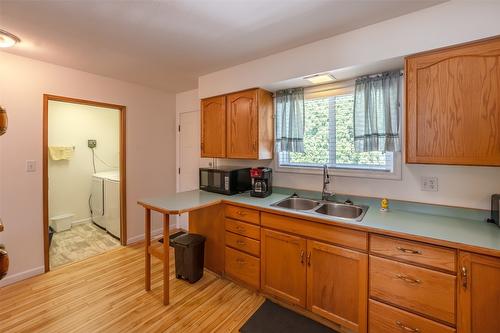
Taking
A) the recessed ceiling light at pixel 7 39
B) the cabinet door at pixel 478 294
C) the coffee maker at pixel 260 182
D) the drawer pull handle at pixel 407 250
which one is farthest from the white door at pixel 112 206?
the cabinet door at pixel 478 294

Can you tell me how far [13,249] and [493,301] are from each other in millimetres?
3903

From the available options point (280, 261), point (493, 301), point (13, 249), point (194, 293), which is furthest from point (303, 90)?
point (13, 249)

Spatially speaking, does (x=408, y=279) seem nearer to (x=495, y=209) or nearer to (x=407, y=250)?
(x=407, y=250)

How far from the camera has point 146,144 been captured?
354 cm

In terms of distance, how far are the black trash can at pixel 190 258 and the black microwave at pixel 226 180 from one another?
1.92 feet

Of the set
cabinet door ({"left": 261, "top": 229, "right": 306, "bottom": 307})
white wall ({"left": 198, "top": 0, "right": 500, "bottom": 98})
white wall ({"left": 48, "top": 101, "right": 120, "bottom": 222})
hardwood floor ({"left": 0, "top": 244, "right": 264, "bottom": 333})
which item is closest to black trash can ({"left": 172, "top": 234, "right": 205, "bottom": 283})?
hardwood floor ({"left": 0, "top": 244, "right": 264, "bottom": 333})

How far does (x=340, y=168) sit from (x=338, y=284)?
3.57ft

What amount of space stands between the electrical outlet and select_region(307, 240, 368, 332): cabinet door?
0.83 meters

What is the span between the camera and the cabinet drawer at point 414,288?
137 cm

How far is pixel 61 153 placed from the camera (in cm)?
394

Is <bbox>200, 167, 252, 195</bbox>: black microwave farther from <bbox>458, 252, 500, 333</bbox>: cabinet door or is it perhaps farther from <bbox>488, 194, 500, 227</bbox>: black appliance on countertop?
<bbox>488, 194, 500, 227</bbox>: black appliance on countertop

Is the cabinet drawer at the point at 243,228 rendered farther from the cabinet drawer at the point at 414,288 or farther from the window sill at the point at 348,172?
the cabinet drawer at the point at 414,288

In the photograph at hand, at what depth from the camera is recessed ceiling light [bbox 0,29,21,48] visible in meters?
1.87

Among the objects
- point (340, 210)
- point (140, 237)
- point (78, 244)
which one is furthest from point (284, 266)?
point (78, 244)
